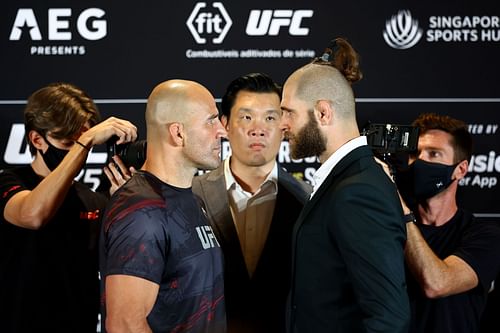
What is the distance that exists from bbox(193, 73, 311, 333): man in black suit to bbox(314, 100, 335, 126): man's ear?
69cm

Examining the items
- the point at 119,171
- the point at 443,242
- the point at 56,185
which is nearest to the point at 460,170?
the point at 443,242

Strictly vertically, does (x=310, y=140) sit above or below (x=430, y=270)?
above

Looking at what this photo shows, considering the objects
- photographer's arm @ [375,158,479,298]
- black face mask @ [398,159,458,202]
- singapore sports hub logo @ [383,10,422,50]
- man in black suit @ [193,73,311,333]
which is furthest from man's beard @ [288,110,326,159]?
singapore sports hub logo @ [383,10,422,50]

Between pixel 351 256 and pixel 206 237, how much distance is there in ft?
1.52

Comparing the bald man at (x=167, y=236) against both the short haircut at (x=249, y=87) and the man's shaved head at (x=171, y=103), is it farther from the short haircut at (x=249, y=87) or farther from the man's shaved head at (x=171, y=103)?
the short haircut at (x=249, y=87)

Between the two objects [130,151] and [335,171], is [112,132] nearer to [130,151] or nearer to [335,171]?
[130,151]

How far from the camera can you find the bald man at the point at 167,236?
5.90ft

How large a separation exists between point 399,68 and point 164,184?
5.42 feet

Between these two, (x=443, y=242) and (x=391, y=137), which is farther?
(x=443, y=242)

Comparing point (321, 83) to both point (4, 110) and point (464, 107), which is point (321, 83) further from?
point (4, 110)

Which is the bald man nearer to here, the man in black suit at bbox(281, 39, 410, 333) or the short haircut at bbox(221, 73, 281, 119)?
the man in black suit at bbox(281, 39, 410, 333)

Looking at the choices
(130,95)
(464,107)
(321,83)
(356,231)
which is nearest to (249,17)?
(130,95)

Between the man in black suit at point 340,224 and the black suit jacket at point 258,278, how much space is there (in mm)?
517

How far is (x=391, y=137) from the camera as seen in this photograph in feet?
7.89
